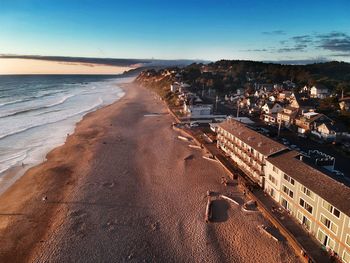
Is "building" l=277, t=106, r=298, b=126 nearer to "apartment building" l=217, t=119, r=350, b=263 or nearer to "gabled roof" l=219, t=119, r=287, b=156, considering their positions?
"gabled roof" l=219, t=119, r=287, b=156

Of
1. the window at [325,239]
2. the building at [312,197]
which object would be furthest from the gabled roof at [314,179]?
the window at [325,239]

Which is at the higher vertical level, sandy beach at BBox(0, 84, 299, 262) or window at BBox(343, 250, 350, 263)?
window at BBox(343, 250, 350, 263)

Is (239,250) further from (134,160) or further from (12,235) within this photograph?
(134,160)

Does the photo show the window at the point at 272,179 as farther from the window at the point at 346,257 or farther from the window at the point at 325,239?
the window at the point at 346,257

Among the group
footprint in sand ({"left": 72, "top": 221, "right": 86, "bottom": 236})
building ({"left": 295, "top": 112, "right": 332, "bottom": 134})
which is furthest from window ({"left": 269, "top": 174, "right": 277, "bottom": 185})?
building ({"left": 295, "top": 112, "right": 332, "bottom": 134})

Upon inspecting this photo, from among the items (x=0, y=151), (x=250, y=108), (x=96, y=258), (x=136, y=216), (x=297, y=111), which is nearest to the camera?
(x=96, y=258)

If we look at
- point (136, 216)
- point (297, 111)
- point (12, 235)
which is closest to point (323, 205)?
point (136, 216)

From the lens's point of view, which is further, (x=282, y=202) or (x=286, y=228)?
(x=282, y=202)
